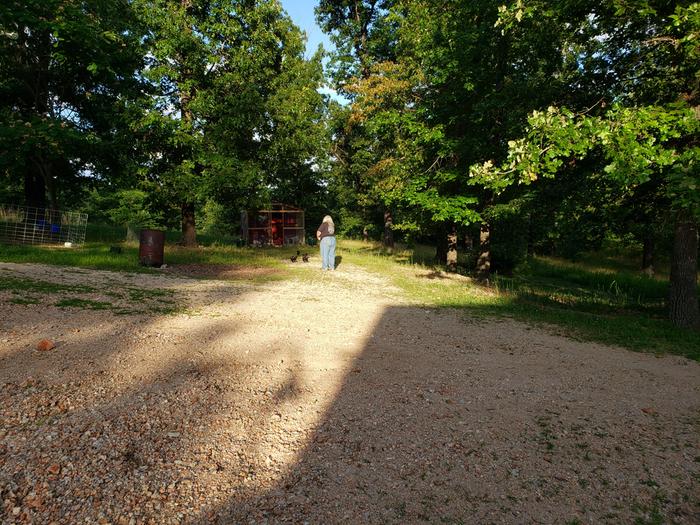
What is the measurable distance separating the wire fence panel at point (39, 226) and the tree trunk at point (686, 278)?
818 inches

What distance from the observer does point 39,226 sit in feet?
52.5

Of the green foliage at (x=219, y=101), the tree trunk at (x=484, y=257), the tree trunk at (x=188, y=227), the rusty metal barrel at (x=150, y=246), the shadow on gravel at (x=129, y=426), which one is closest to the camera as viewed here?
the shadow on gravel at (x=129, y=426)

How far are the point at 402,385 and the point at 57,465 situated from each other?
3.28m

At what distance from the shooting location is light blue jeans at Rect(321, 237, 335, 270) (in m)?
14.7

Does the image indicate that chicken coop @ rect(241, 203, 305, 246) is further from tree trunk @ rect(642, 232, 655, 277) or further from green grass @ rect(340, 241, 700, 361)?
tree trunk @ rect(642, 232, 655, 277)

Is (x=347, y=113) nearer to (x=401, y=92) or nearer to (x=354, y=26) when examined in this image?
(x=354, y=26)

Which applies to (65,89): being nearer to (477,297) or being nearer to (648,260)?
(477,297)

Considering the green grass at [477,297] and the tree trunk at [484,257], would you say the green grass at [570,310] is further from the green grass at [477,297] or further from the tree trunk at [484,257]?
the tree trunk at [484,257]

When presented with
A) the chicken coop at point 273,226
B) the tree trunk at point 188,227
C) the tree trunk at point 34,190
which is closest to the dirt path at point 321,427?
the tree trunk at point 188,227

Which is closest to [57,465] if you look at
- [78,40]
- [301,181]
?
[78,40]

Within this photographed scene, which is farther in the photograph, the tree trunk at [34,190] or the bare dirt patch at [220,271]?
the tree trunk at [34,190]

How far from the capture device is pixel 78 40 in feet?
48.9

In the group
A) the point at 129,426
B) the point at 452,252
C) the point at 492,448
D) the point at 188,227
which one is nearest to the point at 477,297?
the point at 492,448

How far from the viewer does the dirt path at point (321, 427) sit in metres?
2.60
